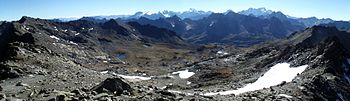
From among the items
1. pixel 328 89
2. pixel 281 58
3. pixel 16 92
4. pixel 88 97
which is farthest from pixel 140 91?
pixel 281 58

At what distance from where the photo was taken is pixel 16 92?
36531mm

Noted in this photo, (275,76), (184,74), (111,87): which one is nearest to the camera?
(111,87)

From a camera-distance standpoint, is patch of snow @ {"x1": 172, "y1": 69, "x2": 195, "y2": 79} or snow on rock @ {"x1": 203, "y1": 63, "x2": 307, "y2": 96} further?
patch of snow @ {"x1": 172, "y1": 69, "x2": 195, "y2": 79}

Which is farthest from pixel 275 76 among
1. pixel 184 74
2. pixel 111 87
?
pixel 111 87

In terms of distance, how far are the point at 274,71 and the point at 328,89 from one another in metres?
28.9

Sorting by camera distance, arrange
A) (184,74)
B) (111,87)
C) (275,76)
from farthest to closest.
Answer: (184,74)
(275,76)
(111,87)

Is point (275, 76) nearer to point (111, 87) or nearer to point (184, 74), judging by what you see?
point (184, 74)

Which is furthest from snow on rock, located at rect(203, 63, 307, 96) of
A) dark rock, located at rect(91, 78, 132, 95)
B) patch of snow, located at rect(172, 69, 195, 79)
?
patch of snow, located at rect(172, 69, 195, 79)

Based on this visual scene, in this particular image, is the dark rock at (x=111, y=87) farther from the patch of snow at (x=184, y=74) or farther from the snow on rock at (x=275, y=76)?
the patch of snow at (x=184, y=74)

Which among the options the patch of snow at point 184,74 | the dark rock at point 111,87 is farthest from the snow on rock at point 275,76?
the patch of snow at point 184,74

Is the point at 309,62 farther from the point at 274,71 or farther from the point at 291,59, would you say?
the point at 291,59

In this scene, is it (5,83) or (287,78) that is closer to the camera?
(5,83)

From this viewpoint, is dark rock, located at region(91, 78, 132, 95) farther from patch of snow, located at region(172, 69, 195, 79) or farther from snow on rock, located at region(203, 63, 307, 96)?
patch of snow, located at region(172, 69, 195, 79)

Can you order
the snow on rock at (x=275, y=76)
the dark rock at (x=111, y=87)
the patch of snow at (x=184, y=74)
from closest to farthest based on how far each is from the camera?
1. the dark rock at (x=111, y=87)
2. the snow on rock at (x=275, y=76)
3. the patch of snow at (x=184, y=74)
